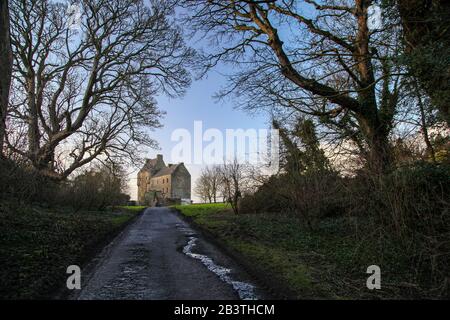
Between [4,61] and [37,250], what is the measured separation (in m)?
5.57

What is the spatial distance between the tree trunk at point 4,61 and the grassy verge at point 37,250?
2.33m

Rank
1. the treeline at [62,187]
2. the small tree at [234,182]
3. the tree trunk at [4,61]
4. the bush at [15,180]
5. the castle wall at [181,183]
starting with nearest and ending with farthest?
the tree trunk at [4,61]
the bush at [15,180]
the treeline at [62,187]
the small tree at [234,182]
the castle wall at [181,183]

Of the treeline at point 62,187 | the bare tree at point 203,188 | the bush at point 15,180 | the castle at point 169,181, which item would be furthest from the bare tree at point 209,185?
the bush at point 15,180

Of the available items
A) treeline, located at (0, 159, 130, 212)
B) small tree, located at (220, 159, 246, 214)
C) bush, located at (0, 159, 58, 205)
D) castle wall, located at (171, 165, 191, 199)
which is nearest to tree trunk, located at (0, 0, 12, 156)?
bush, located at (0, 159, 58, 205)

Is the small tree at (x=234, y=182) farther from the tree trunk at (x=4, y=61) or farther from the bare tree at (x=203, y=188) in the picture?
the bare tree at (x=203, y=188)

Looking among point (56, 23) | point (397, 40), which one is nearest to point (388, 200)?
point (397, 40)

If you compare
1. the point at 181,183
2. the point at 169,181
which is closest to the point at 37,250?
the point at 169,181

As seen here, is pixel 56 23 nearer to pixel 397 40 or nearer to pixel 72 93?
pixel 72 93

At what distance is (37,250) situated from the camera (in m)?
6.81

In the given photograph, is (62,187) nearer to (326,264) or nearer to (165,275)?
(165,275)

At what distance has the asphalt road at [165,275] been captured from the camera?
471cm

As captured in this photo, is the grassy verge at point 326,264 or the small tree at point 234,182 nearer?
the grassy verge at point 326,264

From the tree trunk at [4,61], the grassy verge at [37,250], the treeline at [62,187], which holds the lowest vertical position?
the grassy verge at [37,250]

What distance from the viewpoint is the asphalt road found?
4711mm
